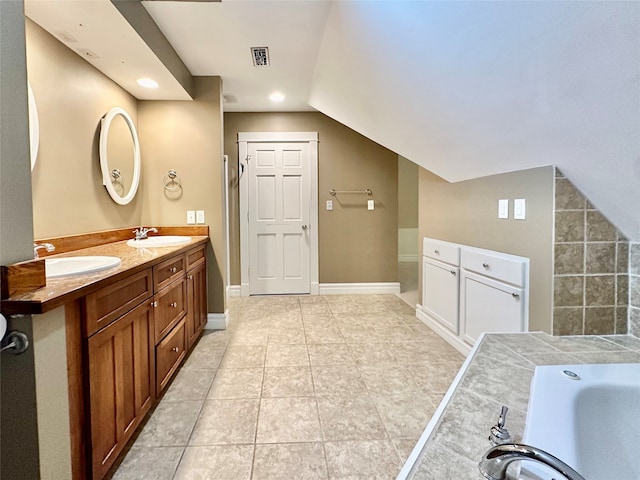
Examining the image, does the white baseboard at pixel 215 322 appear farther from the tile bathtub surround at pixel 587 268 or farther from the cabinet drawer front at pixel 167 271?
the tile bathtub surround at pixel 587 268

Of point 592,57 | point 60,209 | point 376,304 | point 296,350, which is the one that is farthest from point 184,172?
point 592,57

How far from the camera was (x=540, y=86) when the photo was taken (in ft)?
3.84

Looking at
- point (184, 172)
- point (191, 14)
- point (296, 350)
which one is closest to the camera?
point (191, 14)

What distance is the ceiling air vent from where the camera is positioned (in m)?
2.44

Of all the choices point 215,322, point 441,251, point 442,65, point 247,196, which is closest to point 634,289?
point 441,251

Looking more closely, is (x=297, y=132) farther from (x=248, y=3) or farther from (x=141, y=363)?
(x=141, y=363)

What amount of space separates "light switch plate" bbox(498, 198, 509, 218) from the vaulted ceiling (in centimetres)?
18

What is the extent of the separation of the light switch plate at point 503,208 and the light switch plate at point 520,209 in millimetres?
63

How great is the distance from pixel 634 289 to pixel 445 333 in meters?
1.35

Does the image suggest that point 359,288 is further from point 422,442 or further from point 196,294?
point 422,442

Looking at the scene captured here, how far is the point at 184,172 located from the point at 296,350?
1.84m

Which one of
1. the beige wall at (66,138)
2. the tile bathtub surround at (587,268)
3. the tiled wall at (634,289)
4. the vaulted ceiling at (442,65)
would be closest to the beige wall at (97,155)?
the beige wall at (66,138)

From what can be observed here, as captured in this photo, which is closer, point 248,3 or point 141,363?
point 141,363

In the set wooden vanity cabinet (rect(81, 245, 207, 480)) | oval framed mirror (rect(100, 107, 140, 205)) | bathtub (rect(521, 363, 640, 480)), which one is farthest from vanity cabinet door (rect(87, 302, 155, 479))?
bathtub (rect(521, 363, 640, 480))
